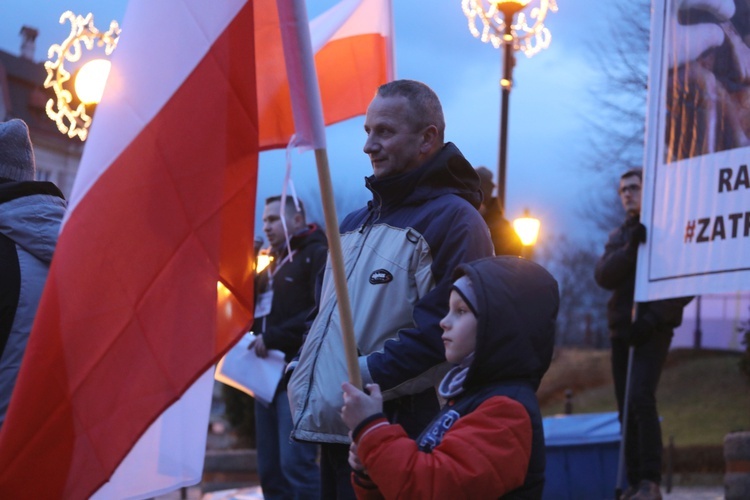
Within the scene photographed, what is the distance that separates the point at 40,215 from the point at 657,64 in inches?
181

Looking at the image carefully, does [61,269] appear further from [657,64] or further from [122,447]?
[657,64]

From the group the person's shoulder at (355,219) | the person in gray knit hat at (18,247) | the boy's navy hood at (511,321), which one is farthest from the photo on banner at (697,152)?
the person in gray knit hat at (18,247)

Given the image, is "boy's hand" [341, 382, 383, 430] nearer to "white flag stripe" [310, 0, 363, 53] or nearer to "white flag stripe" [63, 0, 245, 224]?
"white flag stripe" [63, 0, 245, 224]

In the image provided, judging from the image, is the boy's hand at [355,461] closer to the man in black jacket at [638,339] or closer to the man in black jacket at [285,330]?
the man in black jacket at [285,330]

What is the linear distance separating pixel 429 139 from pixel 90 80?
23.6 feet

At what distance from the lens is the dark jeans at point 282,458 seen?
726 cm

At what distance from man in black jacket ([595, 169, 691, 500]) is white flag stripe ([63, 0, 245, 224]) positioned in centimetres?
469

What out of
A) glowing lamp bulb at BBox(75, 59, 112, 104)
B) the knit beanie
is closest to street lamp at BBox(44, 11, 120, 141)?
glowing lamp bulb at BBox(75, 59, 112, 104)

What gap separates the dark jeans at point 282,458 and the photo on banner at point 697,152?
2248 millimetres

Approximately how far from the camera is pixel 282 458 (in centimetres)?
734

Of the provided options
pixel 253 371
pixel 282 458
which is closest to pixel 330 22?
pixel 253 371

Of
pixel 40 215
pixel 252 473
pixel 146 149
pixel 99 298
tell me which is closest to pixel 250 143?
pixel 146 149

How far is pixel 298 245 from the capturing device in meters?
7.80

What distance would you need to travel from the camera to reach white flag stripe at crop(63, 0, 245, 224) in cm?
333
